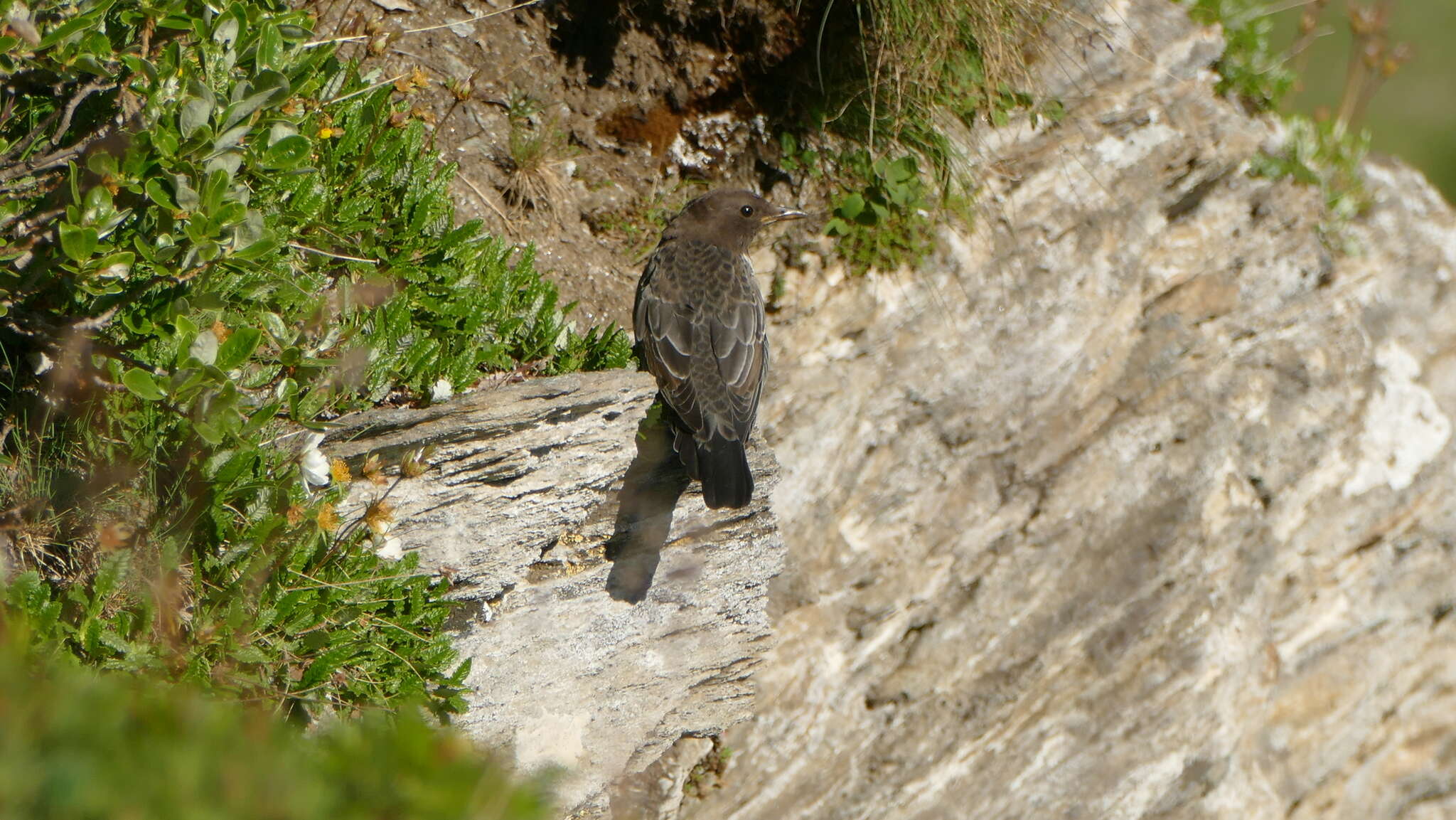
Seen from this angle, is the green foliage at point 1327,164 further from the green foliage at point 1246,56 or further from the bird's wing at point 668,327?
the bird's wing at point 668,327

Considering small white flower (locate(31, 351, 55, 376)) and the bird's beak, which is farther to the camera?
the bird's beak

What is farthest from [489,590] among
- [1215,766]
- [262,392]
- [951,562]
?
A: [1215,766]

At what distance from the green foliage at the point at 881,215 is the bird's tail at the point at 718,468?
2185 mm

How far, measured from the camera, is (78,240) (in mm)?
3477

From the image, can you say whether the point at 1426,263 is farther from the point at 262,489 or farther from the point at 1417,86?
the point at 262,489

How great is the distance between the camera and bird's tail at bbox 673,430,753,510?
16.8 feet

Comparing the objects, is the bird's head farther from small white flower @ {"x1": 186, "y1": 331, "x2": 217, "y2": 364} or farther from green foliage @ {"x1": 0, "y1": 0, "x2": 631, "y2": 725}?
small white flower @ {"x1": 186, "y1": 331, "x2": 217, "y2": 364}

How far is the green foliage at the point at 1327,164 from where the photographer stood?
25.3ft

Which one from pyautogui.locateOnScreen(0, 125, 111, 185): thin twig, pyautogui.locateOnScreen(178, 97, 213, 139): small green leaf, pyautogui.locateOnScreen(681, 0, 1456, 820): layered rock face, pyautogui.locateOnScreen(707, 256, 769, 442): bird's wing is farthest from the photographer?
pyautogui.locateOnScreen(681, 0, 1456, 820): layered rock face

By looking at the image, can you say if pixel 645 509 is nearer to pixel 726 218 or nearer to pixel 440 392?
pixel 440 392

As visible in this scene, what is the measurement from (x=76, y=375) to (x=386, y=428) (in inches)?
47.4

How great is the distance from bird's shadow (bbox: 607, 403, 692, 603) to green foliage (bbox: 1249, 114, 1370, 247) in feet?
16.3

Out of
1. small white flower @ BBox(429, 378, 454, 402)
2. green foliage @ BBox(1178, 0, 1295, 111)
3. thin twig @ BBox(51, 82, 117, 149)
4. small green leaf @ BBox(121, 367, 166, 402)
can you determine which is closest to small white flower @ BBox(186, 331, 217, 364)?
small green leaf @ BBox(121, 367, 166, 402)

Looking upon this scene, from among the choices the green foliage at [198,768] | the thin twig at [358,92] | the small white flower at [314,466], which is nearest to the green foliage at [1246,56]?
the thin twig at [358,92]
